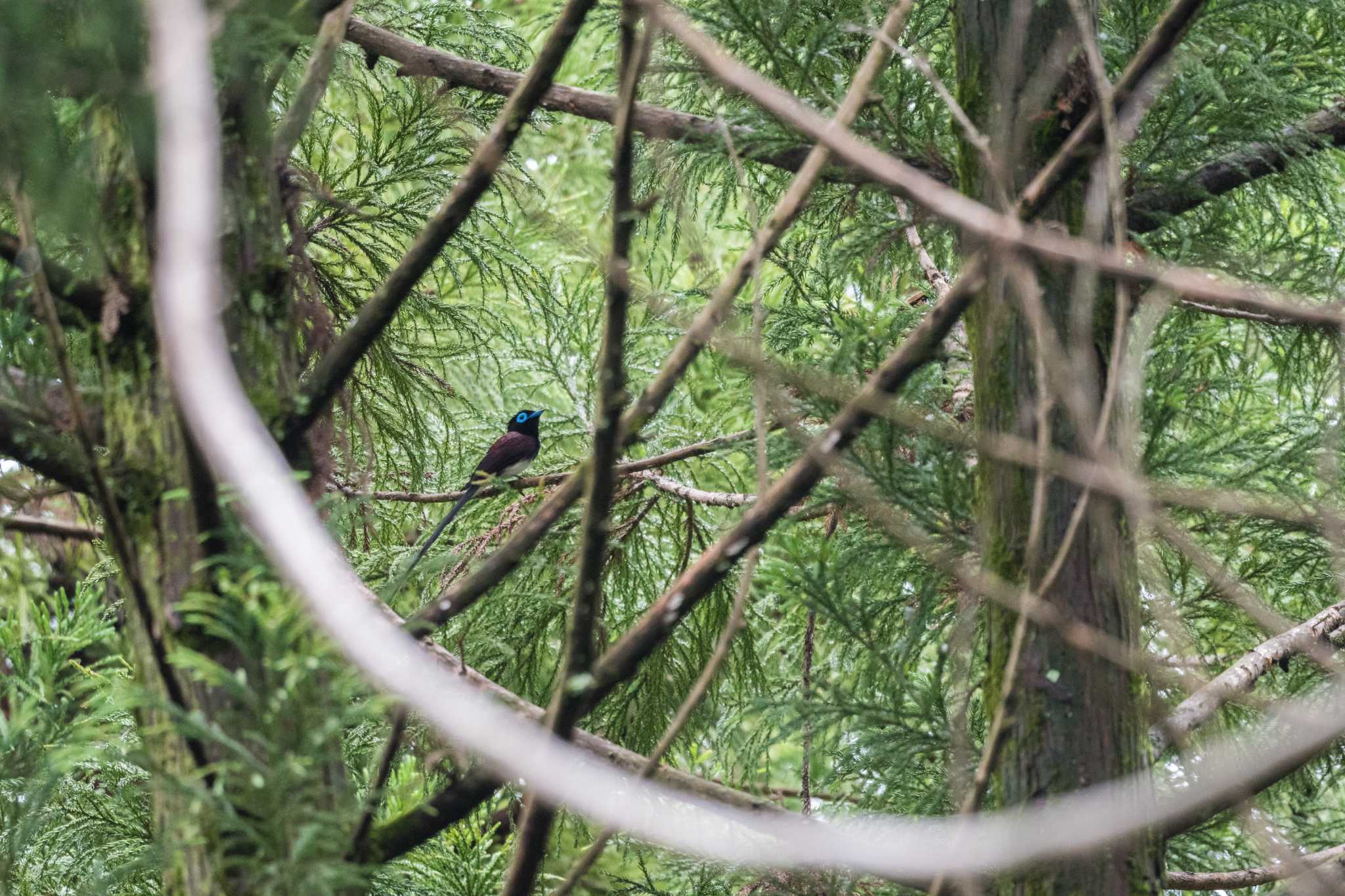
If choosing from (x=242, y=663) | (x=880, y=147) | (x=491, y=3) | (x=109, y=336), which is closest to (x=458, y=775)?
(x=242, y=663)

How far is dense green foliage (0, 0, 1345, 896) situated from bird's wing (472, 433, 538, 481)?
1.24 feet

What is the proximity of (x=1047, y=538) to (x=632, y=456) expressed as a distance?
8.48 feet

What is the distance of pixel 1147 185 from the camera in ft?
11.4

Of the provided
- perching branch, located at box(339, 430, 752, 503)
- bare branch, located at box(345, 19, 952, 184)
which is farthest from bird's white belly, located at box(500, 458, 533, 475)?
bare branch, located at box(345, 19, 952, 184)

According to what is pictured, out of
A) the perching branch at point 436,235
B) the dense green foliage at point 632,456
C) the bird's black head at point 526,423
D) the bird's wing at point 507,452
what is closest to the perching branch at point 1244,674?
the dense green foliage at point 632,456

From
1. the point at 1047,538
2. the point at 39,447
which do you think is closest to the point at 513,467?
the point at 1047,538

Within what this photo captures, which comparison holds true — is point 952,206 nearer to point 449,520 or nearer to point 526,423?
point 449,520

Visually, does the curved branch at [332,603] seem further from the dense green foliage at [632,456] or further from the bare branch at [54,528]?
the bare branch at [54,528]

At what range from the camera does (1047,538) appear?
2959 millimetres

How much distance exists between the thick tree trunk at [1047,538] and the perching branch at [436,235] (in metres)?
1.10

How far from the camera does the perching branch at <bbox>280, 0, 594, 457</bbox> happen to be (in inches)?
75.5

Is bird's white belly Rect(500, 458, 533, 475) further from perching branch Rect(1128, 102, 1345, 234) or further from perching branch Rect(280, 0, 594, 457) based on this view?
perching branch Rect(280, 0, 594, 457)

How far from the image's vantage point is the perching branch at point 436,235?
6.30 ft

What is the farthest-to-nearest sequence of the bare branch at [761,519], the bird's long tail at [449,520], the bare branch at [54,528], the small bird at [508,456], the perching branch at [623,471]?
the small bird at [508,456] < the bare branch at [54,528] < the bird's long tail at [449,520] < the perching branch at [623,471] < the bare branch at [761,519]
